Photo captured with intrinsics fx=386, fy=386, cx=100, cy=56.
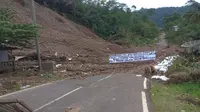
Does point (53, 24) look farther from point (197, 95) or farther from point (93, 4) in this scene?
point (197, 95)

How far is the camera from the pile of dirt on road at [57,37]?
1784 inches

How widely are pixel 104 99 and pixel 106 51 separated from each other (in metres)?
37.5

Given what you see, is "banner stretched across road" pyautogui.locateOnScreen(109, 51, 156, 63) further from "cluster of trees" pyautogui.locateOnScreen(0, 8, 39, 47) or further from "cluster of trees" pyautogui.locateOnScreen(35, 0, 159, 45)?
"cluster of trees" pyautogui.locateOnScreen(35, 0, 159, 45)

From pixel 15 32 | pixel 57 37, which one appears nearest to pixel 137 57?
pixel 15 32

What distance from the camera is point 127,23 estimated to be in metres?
91.7

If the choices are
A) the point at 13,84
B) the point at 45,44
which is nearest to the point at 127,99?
the point at 13,84

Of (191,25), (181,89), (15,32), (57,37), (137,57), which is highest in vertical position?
(191,25)

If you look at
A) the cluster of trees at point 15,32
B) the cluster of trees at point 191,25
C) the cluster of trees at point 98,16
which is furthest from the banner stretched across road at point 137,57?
the cluster of trees at point 98,16

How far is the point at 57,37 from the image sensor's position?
52.8 m

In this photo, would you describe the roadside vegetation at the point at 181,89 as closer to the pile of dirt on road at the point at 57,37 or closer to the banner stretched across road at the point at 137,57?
the banner stretched across road at the point at 137,57

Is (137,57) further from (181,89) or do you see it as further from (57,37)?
(57,37)

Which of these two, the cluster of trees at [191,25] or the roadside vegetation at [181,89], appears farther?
the cluster of trees at [191,25]

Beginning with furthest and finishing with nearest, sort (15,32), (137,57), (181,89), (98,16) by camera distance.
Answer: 1. (98,16)
2. (137,57)
3. (15,32)
4. (181,89)

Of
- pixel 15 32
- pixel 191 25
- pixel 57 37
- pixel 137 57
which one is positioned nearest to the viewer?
pixel 15 32
